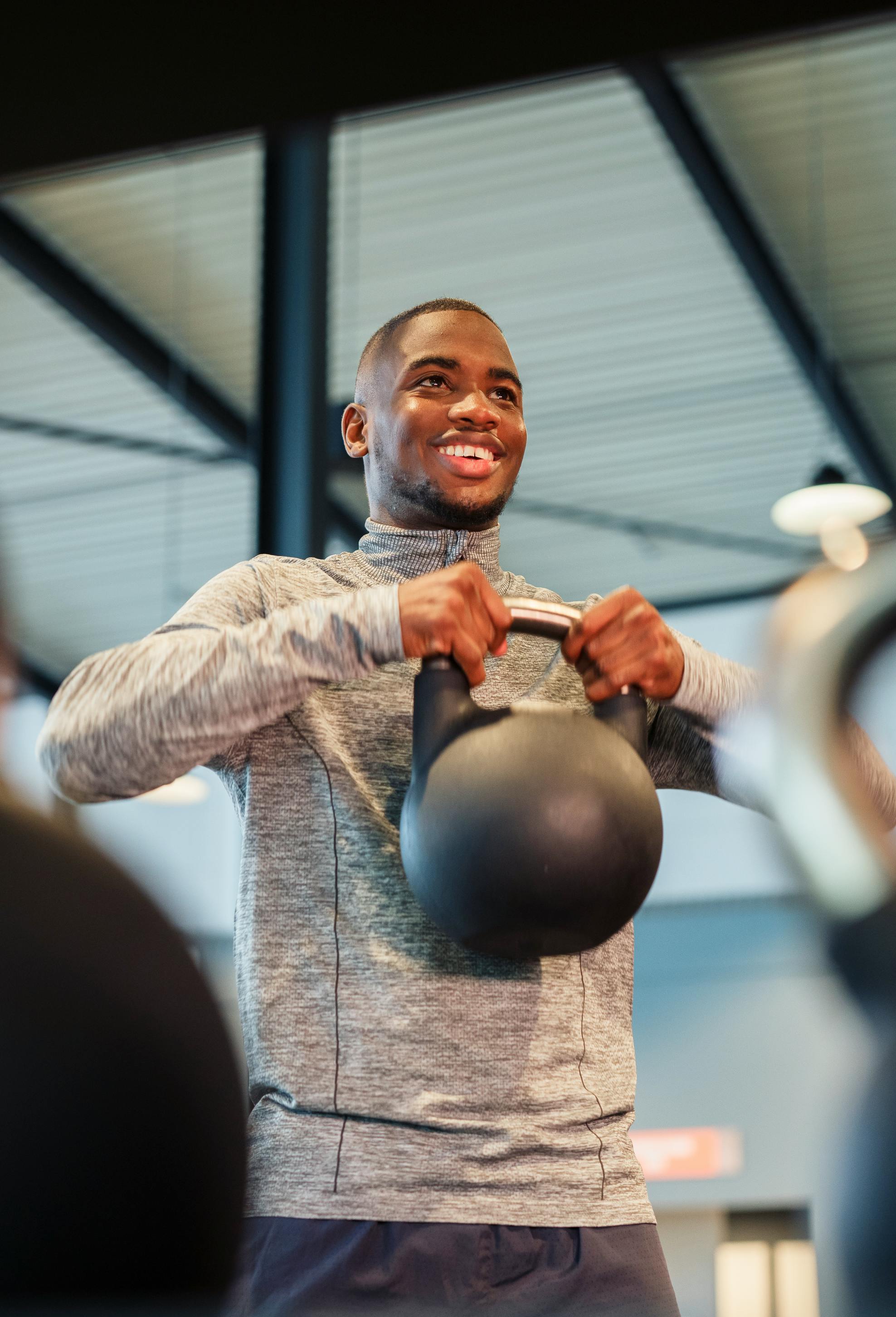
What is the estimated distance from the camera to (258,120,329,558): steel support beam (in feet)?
15.3

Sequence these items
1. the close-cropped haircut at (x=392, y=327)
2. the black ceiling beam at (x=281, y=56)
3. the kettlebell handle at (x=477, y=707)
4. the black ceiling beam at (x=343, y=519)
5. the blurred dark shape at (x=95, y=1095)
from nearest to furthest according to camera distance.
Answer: the blurred dark shape at (x=95, y=1095)
the black ceiling beam at (x=281, y=56)
the kettlebell handle at (x=477, y=707)
the close-cropped haircut at (x=392, y=327)
the black ceiling beam at (x=343, y=519)

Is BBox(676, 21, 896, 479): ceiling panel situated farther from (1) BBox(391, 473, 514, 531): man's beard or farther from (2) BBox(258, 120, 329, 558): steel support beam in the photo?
(1) BBox(391, 473, 514, 531): man's beard

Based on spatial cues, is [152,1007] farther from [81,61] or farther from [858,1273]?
[81,61]

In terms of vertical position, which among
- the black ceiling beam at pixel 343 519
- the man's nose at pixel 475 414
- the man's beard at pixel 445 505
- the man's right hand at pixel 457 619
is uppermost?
the black ceiling beam at pixel 343 519

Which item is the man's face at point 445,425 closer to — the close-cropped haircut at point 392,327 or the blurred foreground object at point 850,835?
the close-cropped haircut at point 392,327

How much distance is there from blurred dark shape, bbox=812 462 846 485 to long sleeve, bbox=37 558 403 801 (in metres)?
5.23

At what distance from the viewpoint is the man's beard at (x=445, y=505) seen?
174 cm

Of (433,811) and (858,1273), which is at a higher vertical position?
(433,811)

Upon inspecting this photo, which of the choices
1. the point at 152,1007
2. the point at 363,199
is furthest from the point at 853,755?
the point at 363,199

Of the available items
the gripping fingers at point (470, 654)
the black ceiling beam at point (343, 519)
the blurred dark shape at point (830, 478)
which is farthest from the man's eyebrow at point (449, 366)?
the black ceiling beam at point (343, 519)

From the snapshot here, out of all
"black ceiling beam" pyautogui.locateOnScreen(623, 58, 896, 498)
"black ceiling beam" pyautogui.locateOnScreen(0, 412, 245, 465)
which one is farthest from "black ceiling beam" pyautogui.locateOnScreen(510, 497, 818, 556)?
"black ceiling beam" pyautogui.locateOnScreen(0, 412, 245, 465)

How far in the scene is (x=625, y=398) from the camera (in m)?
8.22

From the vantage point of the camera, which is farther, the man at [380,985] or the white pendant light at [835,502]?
the white pendant light at [835,502]

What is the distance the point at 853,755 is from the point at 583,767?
606mm
